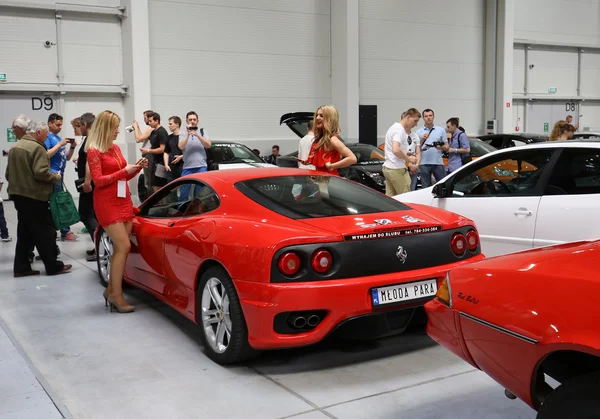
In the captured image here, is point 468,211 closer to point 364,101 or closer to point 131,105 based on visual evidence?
point 131,105

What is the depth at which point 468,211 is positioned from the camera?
5945mm

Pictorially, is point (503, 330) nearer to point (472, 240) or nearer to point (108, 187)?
point (472, 240)

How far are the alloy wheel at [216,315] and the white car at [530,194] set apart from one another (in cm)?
274

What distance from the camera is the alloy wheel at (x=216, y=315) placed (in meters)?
4.03

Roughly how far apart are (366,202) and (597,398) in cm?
260

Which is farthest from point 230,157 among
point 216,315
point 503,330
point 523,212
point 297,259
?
point 503,330

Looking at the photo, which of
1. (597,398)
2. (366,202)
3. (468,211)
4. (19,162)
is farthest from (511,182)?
(19,162)

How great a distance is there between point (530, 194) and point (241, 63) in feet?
43.1

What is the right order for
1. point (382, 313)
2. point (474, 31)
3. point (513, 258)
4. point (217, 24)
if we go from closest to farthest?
1. point (513, 258)
2. point (382, 313)
3. point (217, 24)
4. point (474, 31)

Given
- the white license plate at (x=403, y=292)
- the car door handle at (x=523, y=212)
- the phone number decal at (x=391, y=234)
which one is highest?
the phone number decal at (x=391, y=234)

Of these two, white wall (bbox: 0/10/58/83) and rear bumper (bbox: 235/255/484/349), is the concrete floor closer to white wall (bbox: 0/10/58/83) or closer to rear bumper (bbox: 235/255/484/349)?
rear bumper (bbox: 235/255/484/349)

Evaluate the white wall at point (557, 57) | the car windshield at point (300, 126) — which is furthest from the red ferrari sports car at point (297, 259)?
the white wall at point (557, 57)

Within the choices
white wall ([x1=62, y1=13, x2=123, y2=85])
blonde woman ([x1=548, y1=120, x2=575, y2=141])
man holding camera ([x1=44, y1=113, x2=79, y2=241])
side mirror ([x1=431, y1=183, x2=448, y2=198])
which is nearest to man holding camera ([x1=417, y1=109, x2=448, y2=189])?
blonde woman ([x1=548, y1=120, x2=575, y2=141])

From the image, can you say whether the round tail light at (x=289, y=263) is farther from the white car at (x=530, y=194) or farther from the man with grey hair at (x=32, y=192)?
the man with grey hair at (x=32, y=192)
